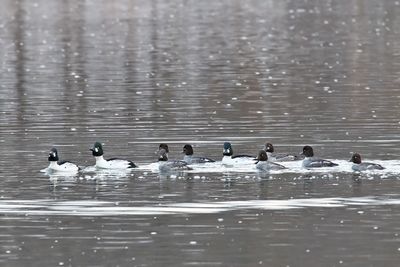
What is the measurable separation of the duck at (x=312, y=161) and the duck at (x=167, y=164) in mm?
2293

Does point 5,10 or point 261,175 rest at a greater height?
point 5,10

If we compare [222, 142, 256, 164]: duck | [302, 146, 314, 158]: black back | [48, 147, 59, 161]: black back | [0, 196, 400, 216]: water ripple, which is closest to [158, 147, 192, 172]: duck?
[222, 142, 256, 164]: duck

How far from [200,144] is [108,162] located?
14.0ft

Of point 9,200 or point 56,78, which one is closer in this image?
point 9,200

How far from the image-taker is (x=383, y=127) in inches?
1407

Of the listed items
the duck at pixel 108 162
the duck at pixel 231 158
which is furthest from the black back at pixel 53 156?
the duck at pixel 231 158

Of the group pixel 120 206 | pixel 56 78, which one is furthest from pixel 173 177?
pixel 56 78

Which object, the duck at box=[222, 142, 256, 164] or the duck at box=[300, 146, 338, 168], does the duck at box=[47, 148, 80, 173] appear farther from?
the duck at box=[300, 146, 338, 168]

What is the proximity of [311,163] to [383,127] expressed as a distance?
23.3 ft

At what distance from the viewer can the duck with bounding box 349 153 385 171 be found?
28.6 m

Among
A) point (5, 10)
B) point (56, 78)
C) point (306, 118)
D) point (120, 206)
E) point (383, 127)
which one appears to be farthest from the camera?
point (5, 10)

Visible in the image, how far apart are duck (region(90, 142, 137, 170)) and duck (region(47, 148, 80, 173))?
1.55 feet

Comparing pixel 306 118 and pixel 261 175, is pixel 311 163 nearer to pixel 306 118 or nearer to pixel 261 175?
pixel 261 175

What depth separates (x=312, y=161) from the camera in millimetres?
29094
